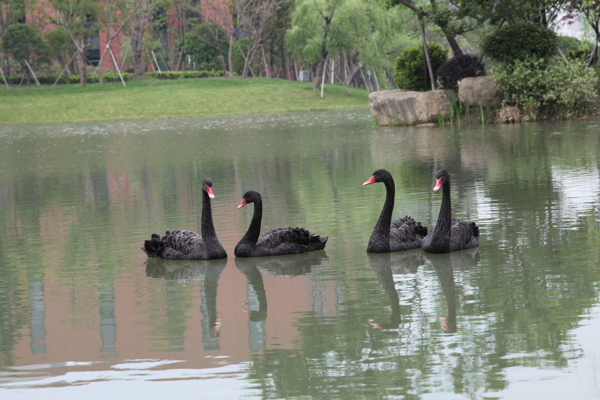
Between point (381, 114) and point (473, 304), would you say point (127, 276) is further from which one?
point (381, 114)

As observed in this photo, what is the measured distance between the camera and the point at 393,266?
769 centimetres

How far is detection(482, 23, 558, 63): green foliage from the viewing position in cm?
2489

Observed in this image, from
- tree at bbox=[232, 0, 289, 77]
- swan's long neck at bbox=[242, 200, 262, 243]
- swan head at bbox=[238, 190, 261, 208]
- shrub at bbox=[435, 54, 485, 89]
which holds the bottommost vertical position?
swan's long neck at bbox=[242, 200, 262, 243]

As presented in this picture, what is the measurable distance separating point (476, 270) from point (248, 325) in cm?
244

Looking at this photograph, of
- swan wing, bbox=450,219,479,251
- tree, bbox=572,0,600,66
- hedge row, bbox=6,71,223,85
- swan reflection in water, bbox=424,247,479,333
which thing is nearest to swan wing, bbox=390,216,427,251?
swan reflection in water, bbox=424,247,479,333

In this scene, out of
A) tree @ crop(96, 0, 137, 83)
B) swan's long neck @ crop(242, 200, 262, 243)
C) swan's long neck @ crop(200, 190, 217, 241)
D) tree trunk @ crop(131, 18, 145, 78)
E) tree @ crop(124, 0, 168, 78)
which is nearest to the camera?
swan's long neck @ crop(200, 190, 217, 241)

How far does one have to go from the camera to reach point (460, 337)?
531 centimetres

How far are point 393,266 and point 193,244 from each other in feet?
6.91

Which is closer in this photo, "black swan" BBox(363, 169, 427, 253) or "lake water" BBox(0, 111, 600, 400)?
"lake water" BBox(0, 111, 600, 400)

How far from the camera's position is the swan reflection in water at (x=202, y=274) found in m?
6.32

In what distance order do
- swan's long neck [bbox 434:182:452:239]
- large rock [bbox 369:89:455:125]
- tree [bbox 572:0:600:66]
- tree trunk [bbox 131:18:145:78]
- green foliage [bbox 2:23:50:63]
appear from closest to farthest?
swan's long neck [bbox 434:182:452:239]
tree [bbox 572:0:600:66]
large rock [bbox 369:89:455:125]
green foliage [bbox 2:23:50:63]
tree trunk [bbox 131:18:145:78]

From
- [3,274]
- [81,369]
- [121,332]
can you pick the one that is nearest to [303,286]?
[121,332]

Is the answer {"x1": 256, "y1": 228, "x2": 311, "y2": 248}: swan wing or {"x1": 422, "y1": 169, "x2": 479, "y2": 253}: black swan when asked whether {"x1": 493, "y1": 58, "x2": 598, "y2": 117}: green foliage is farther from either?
{"x1": 256, "y1": 228, "x2": 311, "y2": 248}: swan wing

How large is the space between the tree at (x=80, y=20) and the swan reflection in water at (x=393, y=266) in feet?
156
